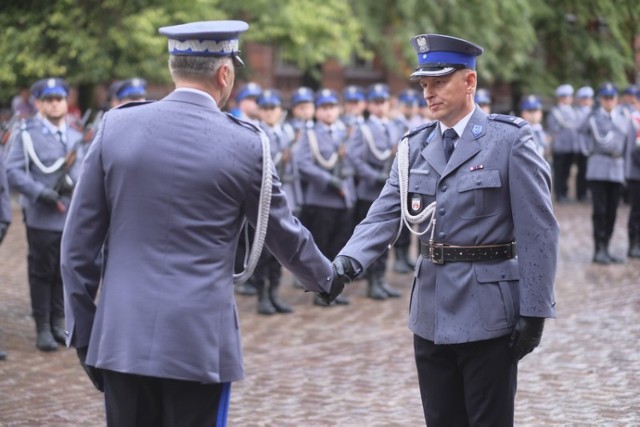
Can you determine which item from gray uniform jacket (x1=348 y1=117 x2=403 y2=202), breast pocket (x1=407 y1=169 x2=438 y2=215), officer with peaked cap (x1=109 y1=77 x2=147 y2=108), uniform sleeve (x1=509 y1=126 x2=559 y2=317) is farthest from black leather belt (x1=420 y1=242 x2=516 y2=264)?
gray uniform jacket (x1=348 y1=117 x2=403 y2=202)

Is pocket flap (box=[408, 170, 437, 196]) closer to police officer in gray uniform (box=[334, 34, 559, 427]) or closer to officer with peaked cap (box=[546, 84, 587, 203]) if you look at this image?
police officer in gray uniform (box=[334, 34, 559, 427])

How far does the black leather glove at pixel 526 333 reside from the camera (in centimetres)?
456

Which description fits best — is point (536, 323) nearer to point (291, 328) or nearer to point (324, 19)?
point (291, 328)

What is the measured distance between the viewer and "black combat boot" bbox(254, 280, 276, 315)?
11156 mm

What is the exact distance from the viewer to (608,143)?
48.0 feet

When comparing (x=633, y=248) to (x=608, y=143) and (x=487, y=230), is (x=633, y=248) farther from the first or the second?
(x=487, y=230)

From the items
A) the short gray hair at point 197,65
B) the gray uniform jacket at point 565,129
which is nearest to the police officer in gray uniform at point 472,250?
the short gray hair at point 197,65

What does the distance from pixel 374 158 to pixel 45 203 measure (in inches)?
175

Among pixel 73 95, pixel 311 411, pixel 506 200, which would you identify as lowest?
pixel 73 95

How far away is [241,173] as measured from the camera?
4004 mm

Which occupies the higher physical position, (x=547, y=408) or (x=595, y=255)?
(x=547, y=408)

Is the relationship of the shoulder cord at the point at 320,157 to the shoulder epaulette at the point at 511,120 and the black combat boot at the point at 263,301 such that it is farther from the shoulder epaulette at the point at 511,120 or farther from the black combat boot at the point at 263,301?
the shoulder epaulette at the point at 511,120

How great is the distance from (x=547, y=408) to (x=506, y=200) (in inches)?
111

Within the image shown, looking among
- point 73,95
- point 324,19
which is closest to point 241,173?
point 324,19
